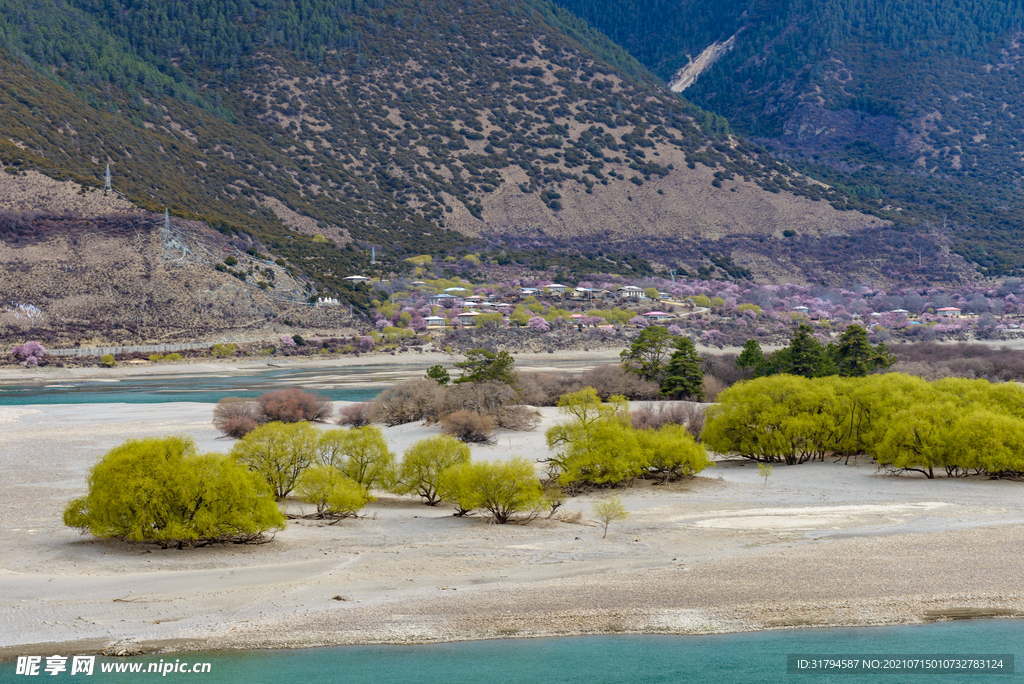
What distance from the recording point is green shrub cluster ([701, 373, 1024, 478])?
106ft

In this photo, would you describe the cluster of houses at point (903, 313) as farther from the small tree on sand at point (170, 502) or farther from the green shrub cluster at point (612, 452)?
the small tree on sand at point (170, 502)

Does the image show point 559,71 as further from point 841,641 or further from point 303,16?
point 841,641

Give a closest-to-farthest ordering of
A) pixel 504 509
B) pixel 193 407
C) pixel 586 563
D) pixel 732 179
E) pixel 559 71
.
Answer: pixel 586 563 < pixel 504 509 < pixel 193 407 < pixel 732 179 < pixel 559 71

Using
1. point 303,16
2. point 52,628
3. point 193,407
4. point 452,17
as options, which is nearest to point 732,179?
point 452,17

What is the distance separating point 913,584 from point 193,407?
38.9 m

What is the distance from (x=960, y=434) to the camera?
102 ft

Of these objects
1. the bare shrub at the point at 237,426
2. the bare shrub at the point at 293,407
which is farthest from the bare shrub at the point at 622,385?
the bare shrub at the point at 237,426

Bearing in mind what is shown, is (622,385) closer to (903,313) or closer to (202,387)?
(202,387)

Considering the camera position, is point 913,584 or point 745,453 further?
point 745,453

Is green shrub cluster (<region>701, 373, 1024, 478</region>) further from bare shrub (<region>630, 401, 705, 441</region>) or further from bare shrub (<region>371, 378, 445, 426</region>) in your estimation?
bare shrub (<region>371, 378, 445, 426</region>)

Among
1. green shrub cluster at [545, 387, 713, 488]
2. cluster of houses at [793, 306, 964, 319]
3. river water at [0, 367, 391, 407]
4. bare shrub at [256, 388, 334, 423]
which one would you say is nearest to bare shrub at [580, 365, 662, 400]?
bare shrub at [256, 388, 334, 423]

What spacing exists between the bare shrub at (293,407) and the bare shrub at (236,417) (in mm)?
511

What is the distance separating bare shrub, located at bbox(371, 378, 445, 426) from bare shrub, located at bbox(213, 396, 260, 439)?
536 centimetres

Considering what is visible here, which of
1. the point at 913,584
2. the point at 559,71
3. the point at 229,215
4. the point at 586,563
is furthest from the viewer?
the point at 559,71
